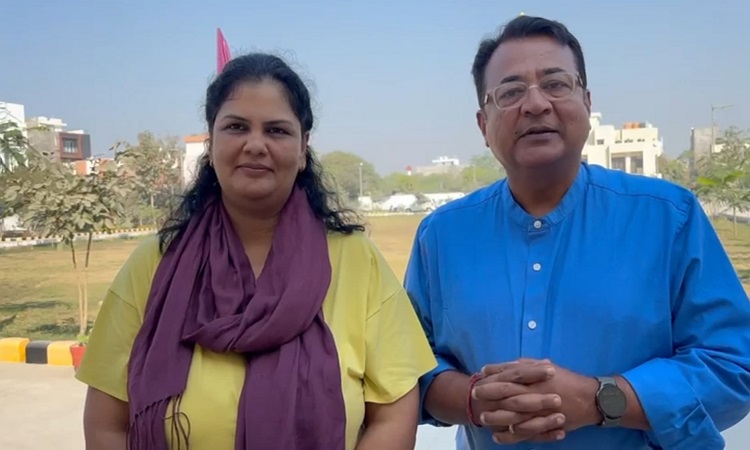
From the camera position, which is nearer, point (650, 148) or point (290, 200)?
point (290, 200)

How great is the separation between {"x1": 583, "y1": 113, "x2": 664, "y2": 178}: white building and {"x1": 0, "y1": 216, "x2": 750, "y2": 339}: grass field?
4.74 ft

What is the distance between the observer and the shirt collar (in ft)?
4.85

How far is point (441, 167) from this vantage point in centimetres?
1975

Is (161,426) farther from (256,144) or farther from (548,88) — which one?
(548,88)

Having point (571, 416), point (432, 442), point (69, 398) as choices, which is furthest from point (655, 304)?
point (69, 398)

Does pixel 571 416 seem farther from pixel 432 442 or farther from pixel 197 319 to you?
pixel 432 442

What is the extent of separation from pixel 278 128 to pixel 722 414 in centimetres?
107

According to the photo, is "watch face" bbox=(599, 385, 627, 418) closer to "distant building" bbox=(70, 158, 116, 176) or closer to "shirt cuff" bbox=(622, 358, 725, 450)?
"shirt cuff" bbox=(622, 358, 725, 450)

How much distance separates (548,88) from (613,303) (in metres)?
0.47

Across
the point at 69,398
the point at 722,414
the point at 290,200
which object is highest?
the point at 290,200

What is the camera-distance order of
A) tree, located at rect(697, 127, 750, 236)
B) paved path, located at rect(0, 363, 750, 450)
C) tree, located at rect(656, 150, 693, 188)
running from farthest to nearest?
tree, located at rect(656, 150, 693, 188), tree, located at rect(697, 127, 750, 236), paved path, located at rect(0, 363, 750, 450)

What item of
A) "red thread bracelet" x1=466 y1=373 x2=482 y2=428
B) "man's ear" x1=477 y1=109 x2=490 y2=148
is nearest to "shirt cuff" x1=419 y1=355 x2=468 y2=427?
"red thread bracelet" x1=466 y1=373 x2=482 y2=428

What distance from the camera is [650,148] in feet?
29.0

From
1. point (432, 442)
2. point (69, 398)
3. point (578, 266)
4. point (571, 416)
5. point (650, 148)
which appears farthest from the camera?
point (650, 148)
